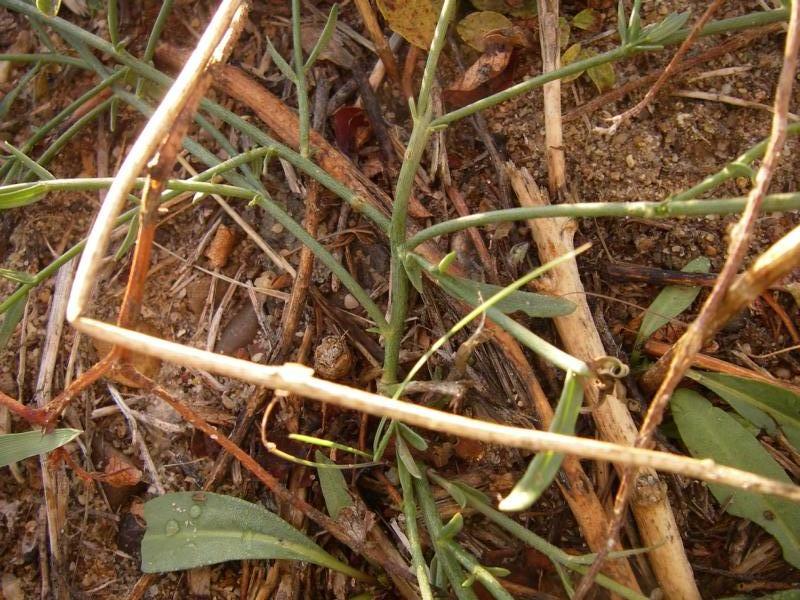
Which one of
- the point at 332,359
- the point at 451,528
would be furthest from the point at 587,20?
the point at 451,528

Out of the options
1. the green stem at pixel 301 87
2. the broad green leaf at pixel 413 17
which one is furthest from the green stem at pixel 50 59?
the broad green leaf at pixel 413 17

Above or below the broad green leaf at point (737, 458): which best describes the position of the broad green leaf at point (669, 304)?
above

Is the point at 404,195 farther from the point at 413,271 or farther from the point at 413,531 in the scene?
the point at 413,531

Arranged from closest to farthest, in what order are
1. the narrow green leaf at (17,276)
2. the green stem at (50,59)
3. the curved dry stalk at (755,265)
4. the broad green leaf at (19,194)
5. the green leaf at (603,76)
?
the curved dry stalk at (755,265) → the broad green leaf at (19,194) → the narrow green leaf at (17,276) → the green leaf at (603,76) → the green stem at (50,59)

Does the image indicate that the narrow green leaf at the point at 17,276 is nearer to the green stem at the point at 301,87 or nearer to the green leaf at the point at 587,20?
the green stem at the point at 301,87

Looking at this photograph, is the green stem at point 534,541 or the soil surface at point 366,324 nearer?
the green stem at point 534,541

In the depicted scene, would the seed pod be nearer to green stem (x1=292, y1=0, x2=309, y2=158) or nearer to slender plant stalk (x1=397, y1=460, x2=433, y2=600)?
slender plant stalk (x1=397, y1=460, x2=433, y2=600)

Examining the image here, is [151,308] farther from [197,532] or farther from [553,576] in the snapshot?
[553,576]

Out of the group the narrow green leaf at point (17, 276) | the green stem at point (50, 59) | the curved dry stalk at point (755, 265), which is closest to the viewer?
the curved dry stalk at point (755, 265)
